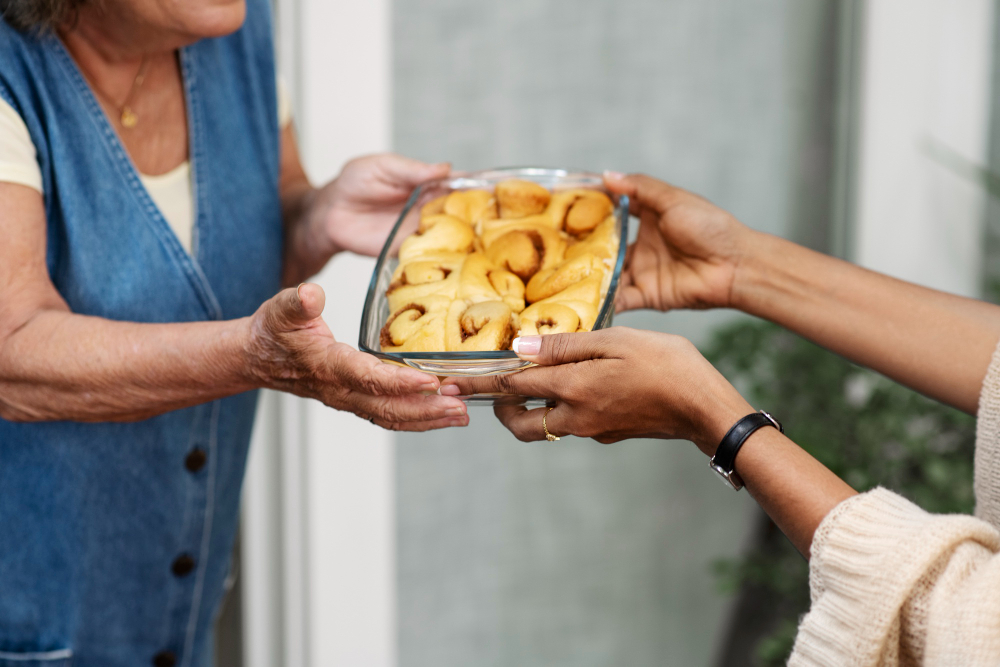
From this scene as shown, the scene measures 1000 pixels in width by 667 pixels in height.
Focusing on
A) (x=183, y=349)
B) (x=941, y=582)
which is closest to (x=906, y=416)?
(x=941, y=582)

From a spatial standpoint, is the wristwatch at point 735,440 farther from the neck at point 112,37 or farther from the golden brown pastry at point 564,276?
the neck at point 112,37

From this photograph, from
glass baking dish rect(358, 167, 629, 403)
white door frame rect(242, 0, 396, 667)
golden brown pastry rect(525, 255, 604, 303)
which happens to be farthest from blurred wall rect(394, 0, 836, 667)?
golden brown pastry rect(525, 255, 604, 303)

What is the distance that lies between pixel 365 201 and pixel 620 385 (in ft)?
1.46

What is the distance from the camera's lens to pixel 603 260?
2.27ft

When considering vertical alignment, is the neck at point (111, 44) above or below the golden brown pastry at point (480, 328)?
above

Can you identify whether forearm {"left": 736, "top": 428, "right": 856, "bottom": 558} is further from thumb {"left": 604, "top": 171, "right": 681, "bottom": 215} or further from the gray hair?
the gray hair

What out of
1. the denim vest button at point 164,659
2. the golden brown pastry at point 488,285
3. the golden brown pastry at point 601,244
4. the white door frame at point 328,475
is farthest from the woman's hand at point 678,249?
the denim vest button at point 164,659

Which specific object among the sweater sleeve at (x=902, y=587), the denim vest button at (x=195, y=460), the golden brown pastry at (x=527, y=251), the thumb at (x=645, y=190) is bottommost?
the denim vest button at (x=195, y=460)

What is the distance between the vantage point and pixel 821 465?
0.60 m

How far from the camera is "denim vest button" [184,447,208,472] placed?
87 centimetres

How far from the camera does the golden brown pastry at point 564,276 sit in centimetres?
67

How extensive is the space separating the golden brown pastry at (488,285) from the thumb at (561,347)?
0.25 feet

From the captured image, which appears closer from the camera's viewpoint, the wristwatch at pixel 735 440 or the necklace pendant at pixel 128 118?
the wristwatch at pixel 735 440

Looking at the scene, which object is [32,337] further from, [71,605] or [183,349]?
[71,605]
